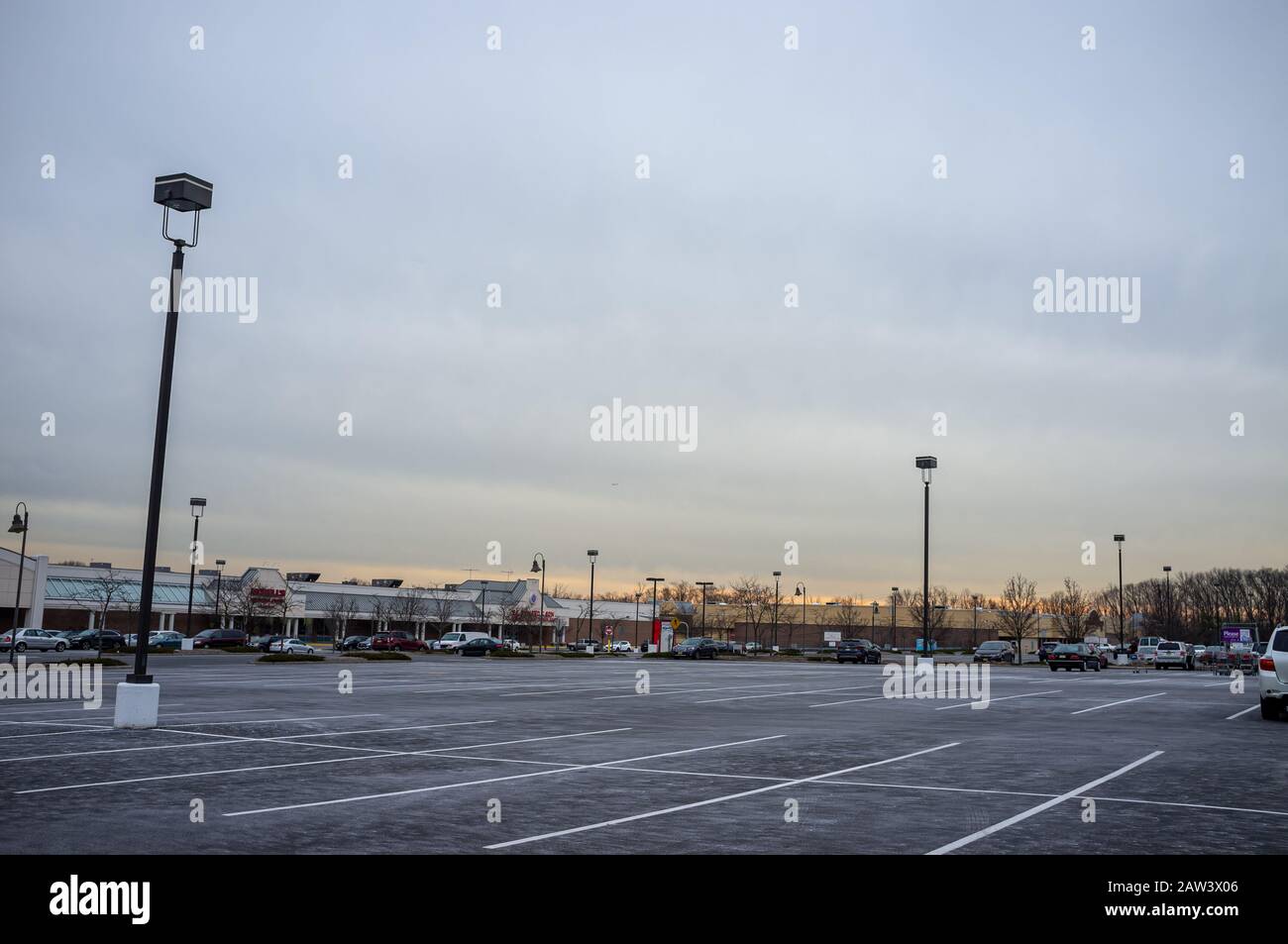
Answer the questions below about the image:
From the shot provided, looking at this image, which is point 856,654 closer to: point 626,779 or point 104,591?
point 626,779

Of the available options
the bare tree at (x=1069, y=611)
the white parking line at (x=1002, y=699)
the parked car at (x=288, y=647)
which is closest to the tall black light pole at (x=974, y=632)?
the bare tree at (x=1069, y=611)

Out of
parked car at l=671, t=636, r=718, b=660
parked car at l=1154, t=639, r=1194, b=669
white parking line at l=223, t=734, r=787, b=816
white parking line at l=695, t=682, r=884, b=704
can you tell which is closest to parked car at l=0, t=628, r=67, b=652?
parked car at l=671, t=636, r=718, b=660

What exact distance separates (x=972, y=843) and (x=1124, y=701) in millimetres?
24544

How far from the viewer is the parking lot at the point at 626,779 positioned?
8.91 meters

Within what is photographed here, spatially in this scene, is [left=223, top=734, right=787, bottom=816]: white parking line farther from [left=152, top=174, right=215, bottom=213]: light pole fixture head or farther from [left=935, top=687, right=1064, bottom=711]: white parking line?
[left=935, top=687, right=1064, bottom=711]: white parking line

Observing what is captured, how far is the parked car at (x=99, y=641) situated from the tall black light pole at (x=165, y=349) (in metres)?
44.3

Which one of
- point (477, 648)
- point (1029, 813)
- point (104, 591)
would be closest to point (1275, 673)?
point (1029, 813)

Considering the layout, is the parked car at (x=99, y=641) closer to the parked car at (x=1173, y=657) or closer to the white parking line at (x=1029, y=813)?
the white parking line at (x=1029, y=813)

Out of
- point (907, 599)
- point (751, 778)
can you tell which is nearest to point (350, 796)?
point (751, 778)

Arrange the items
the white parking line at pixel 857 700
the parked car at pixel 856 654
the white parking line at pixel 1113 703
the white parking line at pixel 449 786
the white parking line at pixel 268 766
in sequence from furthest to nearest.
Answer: the parked car at pixel 856 654 → the white parking line at pixel 857 700 → the white parking line at pixel 1113 703 → the white parking line at pixel 268 766 → the white parking line at pixel 449 786

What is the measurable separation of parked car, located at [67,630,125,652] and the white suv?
54159 mm
